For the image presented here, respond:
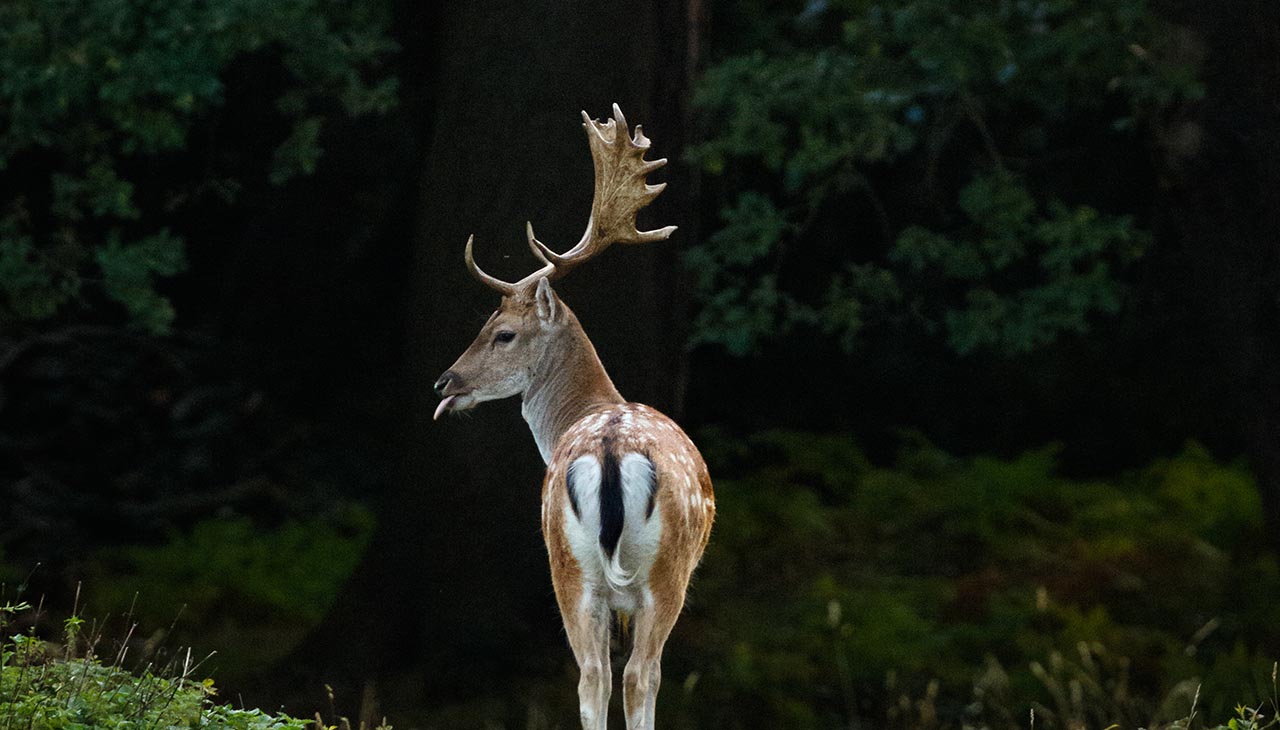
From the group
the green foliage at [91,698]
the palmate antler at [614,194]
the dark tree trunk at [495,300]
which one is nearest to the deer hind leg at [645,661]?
the green foliage at [91,698]

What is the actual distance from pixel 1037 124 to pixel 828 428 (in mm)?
2666

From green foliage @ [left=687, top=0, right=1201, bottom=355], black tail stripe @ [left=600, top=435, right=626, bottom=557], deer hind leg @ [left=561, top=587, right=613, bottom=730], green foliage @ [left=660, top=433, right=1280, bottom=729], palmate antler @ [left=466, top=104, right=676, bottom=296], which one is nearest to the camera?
black tail stripe @ [left=600, top=435, right=626, bottom=557]

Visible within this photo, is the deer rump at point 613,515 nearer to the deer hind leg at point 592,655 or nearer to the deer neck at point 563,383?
the deer hind leg at point 592,655

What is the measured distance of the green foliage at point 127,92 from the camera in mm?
8383

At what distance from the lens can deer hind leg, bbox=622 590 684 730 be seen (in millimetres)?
5273

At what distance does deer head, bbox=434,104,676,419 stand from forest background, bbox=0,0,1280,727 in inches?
56.5

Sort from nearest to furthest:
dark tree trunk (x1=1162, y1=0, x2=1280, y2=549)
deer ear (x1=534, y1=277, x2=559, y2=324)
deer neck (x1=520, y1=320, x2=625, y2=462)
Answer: deer ear (x1=534, y1=277, x2=559, y2=324) → deer neck (x1=520, y1=320, x2=625, y2=462) → dark tree trunk (x1=1162, y1=0, x2=1280, y2=549)

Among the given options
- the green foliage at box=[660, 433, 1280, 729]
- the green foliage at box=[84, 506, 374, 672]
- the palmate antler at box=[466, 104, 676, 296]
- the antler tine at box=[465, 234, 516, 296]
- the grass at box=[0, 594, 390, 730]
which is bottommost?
the green foliage at box=[84, 506, 374, 672]

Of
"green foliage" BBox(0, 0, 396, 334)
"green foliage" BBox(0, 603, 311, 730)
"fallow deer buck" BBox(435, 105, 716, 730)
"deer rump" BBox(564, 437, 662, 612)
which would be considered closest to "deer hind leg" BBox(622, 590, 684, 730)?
"fallow deer buck" BBox(435, 105, 716, 730)

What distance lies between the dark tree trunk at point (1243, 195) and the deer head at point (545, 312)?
3547 millimetres

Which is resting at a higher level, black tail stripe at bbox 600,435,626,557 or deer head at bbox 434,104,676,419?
deer head at bbox 434,104,676,419

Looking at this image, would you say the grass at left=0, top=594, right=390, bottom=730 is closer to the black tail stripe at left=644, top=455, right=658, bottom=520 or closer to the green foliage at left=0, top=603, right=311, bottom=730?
the green foliage at left=0, top=603, right=311, bottom=730

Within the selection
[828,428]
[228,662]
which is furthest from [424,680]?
[828,428]

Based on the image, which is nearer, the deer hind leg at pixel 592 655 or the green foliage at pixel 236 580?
the deer hind leg at pixel 592 655
